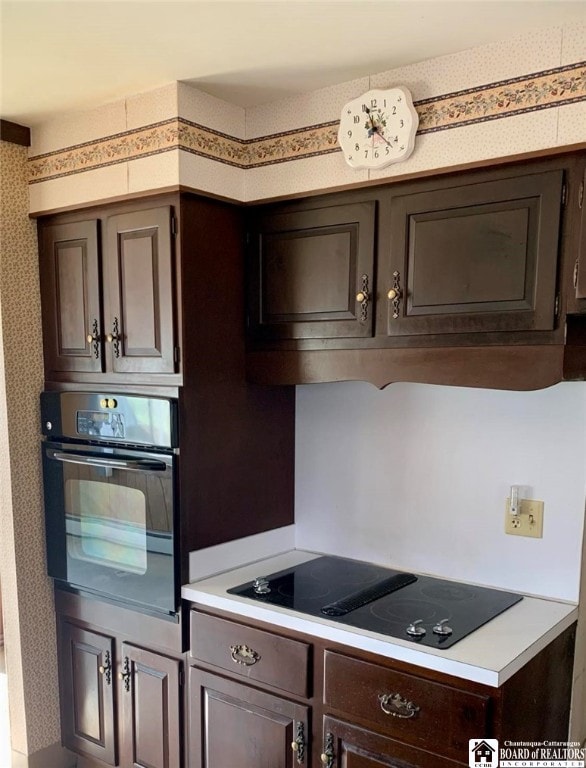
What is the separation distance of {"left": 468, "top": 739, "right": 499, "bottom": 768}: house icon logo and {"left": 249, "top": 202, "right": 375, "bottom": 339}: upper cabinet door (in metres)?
1.02

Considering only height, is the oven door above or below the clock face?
below

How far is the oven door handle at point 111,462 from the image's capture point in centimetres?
187

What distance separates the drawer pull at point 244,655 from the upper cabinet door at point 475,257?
0.96m

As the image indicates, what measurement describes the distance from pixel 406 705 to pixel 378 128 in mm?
1449

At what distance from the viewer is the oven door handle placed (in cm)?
187

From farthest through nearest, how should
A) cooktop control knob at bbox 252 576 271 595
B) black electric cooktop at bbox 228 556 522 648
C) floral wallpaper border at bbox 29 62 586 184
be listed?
1. cooktop control knob at bbox 252 576 271 595
2. black electric cooktop at bbox 228 556 522 648
3. floral wallpaper border at bbox 29 62 586 184

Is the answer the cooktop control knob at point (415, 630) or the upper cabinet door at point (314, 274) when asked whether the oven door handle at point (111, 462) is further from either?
the cooktop control knob at point (415, 630)

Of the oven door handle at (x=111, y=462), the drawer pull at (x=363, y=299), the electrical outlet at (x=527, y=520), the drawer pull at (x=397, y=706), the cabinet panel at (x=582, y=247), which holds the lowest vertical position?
the drawer pull at (x=397, y=706)

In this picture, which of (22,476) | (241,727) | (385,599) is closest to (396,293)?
(385,599)

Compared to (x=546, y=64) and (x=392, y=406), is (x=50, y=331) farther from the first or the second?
(x=546, y=64)

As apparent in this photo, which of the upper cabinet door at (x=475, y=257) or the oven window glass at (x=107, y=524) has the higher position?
the upper cabinet door at (x=475, y=257)

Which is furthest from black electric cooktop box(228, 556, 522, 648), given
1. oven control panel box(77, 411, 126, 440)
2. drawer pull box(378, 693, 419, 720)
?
oven control panel box(77, 411, 126, 440)

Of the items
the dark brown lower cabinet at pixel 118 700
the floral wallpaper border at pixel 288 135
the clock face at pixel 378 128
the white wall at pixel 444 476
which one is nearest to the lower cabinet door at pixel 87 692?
the dark brown lower cabinet at pixel 118 700

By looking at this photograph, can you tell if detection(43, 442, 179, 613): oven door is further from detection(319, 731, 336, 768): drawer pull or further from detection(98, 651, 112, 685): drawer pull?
detection(319, 731, 336, 768): drawer pull
